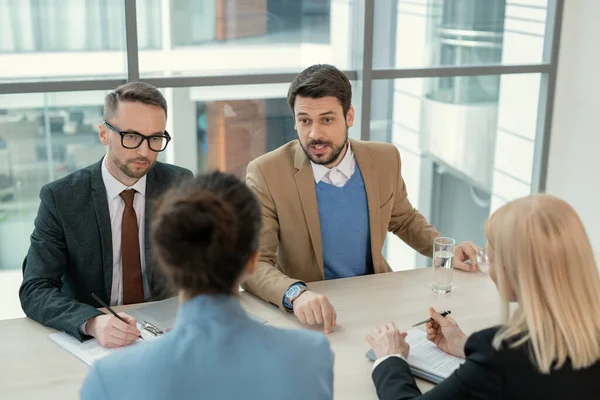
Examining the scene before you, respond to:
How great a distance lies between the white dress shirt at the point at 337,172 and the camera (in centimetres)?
266

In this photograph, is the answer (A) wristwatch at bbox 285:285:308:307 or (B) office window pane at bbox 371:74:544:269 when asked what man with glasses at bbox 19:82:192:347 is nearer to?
(A) wristwatch at bbox 285:285:308:307

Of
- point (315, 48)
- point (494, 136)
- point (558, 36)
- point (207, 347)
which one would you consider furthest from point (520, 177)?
point (207, 347)

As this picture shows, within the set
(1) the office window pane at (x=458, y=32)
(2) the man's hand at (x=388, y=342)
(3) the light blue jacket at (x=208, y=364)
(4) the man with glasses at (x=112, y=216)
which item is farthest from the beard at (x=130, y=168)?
(1) the office window pane at (x=458, y=32)

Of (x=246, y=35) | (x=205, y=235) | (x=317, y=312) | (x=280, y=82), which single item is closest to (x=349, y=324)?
(x=317, y=312)

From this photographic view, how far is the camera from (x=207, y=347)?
1166mm

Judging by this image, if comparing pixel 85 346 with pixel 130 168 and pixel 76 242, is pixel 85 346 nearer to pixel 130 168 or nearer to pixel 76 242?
pixel 76 242

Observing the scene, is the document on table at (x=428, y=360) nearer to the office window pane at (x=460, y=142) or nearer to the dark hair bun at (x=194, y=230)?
the dark hair bun at (x=194, y=230)

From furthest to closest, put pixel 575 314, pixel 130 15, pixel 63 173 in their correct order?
pixel 63 173, pixel 130 15, pixel 575 314

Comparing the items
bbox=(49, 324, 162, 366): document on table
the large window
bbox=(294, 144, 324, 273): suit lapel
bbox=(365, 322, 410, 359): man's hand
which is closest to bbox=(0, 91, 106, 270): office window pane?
the large window

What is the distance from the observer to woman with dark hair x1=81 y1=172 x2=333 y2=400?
1.15 m

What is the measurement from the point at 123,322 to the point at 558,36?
3.18 metres

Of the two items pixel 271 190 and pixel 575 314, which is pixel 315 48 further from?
pixel 575 314

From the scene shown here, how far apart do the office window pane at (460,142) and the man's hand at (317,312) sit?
2.04 meters

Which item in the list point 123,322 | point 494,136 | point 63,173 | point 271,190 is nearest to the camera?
point 123,322
